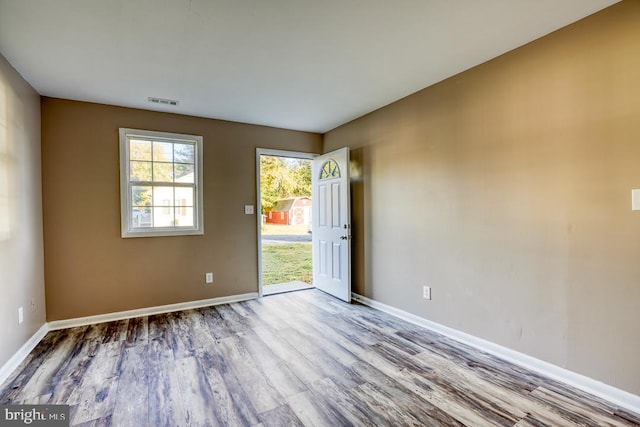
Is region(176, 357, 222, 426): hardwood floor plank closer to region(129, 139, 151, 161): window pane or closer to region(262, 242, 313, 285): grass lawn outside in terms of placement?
region(129, 139, 151, 161): window pane

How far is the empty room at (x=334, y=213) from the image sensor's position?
1.91 m

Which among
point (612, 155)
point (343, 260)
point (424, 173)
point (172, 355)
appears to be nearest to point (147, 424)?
point (172, 355)

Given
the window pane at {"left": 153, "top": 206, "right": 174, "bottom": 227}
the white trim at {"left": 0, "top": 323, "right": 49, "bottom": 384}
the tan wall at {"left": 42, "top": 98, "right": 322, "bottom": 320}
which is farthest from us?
the window pane at {"left": 153, "top": 206, "right": 174, "bottom": 227}

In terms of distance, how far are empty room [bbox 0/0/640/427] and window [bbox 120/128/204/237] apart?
0.09ft

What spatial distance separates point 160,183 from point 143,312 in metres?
1.58

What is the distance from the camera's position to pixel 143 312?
364 cm

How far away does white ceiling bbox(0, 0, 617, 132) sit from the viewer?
1.88 m

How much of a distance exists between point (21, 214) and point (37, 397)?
1.56 m

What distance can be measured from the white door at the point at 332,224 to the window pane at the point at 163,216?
6.68 ft

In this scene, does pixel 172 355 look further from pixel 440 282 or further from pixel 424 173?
pixel 424 173

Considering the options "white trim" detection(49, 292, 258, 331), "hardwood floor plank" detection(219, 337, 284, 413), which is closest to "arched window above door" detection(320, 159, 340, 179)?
"white trim" detection(49, 292, 258, 331)

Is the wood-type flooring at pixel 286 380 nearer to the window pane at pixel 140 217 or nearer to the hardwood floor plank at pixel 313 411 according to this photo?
the hardwood floor plank at pixel 313 411

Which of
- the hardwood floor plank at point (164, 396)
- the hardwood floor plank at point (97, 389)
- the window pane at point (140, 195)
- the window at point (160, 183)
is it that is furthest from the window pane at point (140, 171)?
the hardwood floor plank at point (164, 396)

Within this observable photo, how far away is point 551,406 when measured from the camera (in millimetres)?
1888
